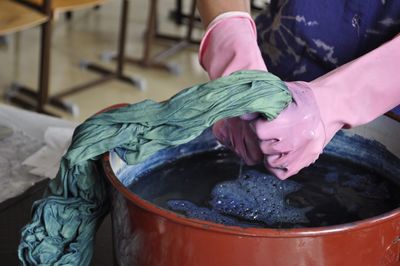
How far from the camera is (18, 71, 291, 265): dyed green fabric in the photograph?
0.60m

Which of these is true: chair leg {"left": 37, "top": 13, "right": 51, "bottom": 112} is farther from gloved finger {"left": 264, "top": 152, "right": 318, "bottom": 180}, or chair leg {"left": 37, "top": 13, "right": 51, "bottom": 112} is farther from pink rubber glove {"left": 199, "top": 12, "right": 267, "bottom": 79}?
gloved finger {"left": 264, "top": 152, "right": 318, "bottom": 180}

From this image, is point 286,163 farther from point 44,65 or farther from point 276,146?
point 44,65

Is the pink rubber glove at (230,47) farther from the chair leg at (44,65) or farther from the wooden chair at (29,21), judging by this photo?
the chair leg at (44,65)

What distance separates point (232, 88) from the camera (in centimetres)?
60

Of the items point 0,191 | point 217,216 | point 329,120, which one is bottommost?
point 0,191

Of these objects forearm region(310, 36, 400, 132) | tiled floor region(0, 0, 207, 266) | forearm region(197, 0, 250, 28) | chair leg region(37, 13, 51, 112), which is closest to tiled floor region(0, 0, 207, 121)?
tiled floor region(0, 0, 207, 266)

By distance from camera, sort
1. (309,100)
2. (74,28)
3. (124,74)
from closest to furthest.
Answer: (309,100) < (124,74) < (74,28)

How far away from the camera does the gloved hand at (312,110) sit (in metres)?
0.65

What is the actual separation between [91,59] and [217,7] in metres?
2.80

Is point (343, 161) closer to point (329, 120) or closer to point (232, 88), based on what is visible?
point (329, 120)

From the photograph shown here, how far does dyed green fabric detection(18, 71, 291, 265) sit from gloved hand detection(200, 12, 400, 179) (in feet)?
0.11

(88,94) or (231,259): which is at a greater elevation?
(231,259)

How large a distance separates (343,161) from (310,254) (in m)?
0.33

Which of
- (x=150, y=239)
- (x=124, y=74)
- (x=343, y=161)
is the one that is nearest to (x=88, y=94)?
(x=124, y=74)
